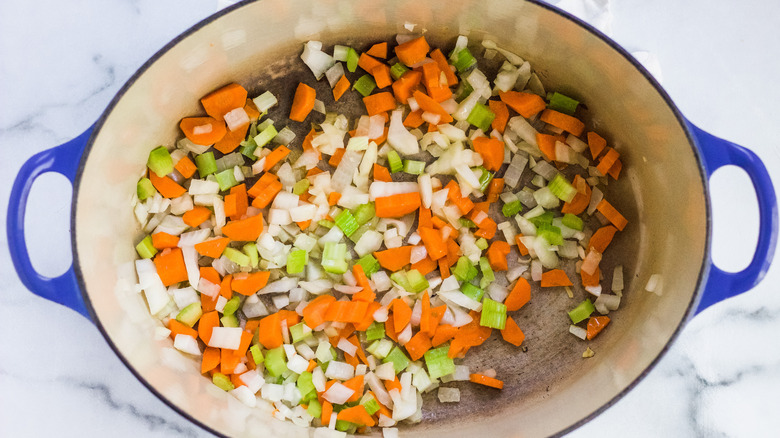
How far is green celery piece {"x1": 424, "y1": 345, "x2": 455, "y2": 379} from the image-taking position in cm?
113

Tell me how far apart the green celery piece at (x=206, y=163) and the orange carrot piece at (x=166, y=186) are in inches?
2.0

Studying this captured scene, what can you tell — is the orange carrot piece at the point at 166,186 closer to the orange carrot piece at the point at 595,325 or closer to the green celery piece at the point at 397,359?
the green celery piece at the point at 397,359

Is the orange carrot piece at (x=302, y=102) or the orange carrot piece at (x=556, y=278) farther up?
the orange carrot piece at (x=302, y=102)

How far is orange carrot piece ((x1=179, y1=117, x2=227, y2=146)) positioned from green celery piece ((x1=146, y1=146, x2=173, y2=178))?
0.17 feet

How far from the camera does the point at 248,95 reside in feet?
3.74

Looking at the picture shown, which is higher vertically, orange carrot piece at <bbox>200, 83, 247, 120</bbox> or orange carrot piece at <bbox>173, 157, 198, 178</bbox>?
orange carrot piece at <bbox>200, 83, 247, 120</bbox>

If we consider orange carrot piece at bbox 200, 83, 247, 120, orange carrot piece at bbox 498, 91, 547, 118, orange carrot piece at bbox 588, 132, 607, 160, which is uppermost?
orange carrot piece at bbox 200, 83, 247, 120

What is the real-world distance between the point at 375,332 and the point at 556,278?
361mm

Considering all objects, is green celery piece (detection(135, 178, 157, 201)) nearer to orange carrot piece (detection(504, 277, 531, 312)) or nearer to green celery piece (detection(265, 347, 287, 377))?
green celery piece (detection(265, 347, 287, 377))

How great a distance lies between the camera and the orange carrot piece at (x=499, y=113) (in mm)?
1149

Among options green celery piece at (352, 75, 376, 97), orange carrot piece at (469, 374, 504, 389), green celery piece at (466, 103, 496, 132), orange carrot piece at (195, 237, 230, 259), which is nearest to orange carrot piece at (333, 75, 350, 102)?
green celery piece at (352, 75, 376, 97)

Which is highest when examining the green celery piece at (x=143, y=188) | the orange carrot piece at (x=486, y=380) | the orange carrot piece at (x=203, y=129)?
the orange carrot piece at (x=203, y=129)

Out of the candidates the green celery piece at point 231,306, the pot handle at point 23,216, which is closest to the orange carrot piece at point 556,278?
the green celery piece at point 231,306

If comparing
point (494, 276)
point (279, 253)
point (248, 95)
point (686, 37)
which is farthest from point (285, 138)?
point (686, 37)
